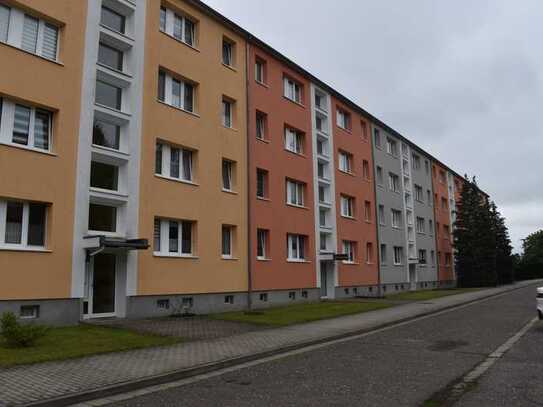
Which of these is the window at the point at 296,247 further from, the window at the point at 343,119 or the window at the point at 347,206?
the window at the point at 343,119

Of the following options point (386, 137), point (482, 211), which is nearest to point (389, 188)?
point (386, 137)

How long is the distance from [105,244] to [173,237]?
4626mm

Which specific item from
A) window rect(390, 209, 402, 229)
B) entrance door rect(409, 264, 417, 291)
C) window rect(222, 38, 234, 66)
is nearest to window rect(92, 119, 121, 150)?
window rect(222, 38, 234, 66)

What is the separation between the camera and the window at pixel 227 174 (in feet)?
74.1

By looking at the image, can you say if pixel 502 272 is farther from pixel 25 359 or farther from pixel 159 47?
pixel 25 359

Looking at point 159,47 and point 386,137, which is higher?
point 386,137

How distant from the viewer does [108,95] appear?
59.4 ft

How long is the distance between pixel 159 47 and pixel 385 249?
2360 centimetres

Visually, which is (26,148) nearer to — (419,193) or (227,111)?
(227,111)

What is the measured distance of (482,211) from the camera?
49.6 metres

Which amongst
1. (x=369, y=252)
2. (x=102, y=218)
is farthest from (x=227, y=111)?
(x=369, y=252)

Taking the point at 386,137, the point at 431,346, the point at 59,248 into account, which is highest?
the point at 386,137

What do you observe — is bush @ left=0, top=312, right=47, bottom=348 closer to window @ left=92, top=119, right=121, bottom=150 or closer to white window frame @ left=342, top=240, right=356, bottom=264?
window @ left=92, top=119, right=121, bottom=150

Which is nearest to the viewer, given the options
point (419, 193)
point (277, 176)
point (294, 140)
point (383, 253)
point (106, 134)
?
point (106, 134)
